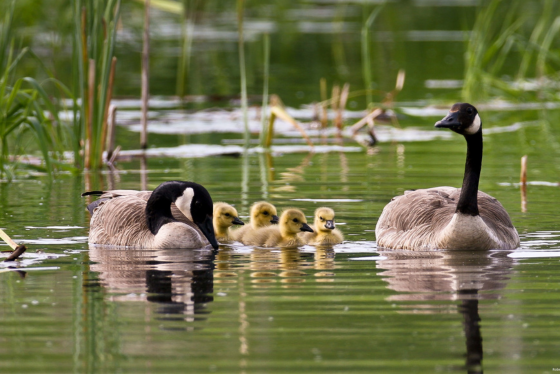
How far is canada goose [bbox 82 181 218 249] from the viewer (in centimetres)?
1009

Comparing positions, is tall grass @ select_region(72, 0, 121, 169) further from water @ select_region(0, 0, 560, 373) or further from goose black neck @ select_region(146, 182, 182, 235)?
goose black neck @ select_region(146, 182, 182, 235)

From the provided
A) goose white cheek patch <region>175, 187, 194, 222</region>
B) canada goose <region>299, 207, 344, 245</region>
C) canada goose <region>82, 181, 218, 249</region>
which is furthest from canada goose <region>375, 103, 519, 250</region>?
goose white cheek patch <region>175, 187, 194, 222</region>

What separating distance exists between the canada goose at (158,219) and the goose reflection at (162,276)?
0.51 ft

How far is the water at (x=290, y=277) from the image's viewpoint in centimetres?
628

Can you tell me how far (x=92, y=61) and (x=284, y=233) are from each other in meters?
4.42

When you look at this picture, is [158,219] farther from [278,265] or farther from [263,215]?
[278,265]

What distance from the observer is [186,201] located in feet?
33.4

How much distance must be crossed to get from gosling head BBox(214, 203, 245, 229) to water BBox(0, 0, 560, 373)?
28cm

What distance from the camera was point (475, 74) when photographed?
61.1 ft

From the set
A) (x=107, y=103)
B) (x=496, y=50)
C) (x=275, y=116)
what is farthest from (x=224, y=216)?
(x=496, y=50)

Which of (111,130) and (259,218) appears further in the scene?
(111,130)

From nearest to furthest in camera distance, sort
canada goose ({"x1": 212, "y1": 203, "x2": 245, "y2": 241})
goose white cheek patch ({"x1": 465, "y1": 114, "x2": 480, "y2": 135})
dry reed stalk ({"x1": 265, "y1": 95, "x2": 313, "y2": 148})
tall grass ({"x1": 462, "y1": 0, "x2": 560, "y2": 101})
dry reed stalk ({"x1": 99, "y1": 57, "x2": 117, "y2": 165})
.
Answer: goose white cheek patch ({"x1": 465, "y1": 114, "x2": 480, "y2": 135}) → canada goose ({"x1": 212, "y1": 203, "x2": 245, "y2": 241}) → dry reed stalk ({"x1": 99, "y1": 57, "x2": 117, "y2": 165}) → dry reed stalk ({"x1": 265, "y1": 95, "x2": 313, "y2": 148}) → tall grass ({"x1": 462, "y1": 0, "x2": 560, "y2": 101})

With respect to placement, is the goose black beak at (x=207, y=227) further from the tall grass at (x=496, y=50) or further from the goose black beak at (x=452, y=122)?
the tall grass at (x=496, y=50)

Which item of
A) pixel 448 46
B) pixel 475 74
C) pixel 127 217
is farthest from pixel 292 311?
pixel 448 46
